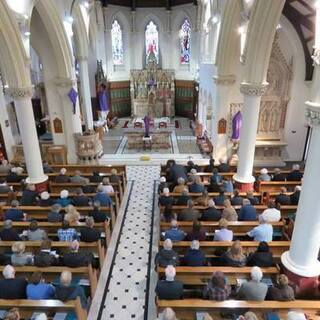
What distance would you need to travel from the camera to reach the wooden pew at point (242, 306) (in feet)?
14.4

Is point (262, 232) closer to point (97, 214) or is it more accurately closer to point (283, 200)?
point (283, 200)

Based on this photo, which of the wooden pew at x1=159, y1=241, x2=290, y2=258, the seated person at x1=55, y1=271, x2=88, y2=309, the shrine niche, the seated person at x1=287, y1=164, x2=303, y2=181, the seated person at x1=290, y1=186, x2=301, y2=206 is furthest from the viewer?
the shrine niche

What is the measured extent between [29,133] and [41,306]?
585cm

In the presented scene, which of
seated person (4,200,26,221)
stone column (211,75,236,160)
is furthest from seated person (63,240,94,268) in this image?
stone column (211,75,236,160)

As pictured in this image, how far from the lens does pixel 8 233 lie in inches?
244

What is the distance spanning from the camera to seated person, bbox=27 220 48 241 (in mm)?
6238

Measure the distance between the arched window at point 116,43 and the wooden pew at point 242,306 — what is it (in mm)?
20197

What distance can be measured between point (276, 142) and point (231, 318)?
31.2 ft

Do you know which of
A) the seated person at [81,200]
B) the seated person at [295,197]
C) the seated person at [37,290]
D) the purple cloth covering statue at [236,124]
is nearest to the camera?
the seated person at [37,290]

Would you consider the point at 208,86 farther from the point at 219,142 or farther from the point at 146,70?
the point at 146,70

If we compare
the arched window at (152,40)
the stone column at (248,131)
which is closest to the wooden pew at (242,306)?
the stone column at (248,131)

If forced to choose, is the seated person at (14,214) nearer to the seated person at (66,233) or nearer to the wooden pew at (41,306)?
the seated person at (66,233)

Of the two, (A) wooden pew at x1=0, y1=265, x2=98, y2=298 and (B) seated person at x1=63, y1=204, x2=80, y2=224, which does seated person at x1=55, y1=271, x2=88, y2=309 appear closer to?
(A) wooden pew at x1=0, y1=265, x2=98, y2=298

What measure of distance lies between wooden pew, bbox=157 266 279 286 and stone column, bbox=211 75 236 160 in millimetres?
7639
